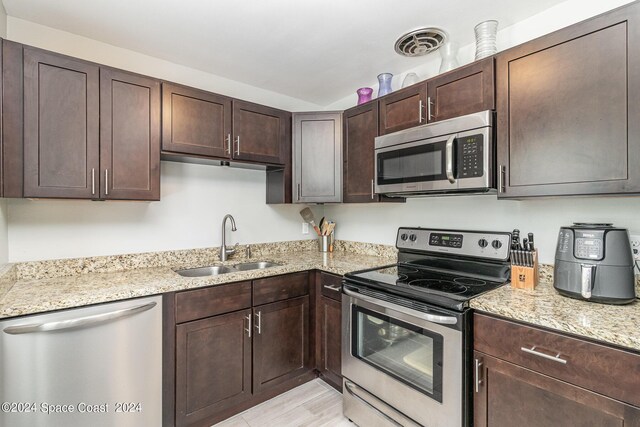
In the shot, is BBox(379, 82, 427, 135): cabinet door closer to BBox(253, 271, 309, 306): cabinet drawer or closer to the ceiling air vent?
the ceiling air vent

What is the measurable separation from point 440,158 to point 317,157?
3.60 feet

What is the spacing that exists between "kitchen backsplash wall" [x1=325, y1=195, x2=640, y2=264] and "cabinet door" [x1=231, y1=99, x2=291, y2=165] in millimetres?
959

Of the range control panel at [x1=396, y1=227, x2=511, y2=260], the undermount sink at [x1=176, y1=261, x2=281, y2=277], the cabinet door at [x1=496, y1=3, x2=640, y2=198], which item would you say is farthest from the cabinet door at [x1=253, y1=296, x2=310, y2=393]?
the cabinet door at [x1=496, y1=3, x2=640, y2=198]

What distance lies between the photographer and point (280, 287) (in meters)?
2.19

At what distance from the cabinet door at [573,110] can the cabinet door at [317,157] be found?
49.2 inches

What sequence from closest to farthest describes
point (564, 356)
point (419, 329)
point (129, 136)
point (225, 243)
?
point (564, 356) < point (419, 329) < point (129, 136) < point (225, 243)

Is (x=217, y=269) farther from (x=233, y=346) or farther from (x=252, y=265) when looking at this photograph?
(x=233, y=346)

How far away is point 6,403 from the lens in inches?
52.8

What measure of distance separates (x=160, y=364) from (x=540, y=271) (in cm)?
220

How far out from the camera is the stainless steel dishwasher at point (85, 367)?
1360mm

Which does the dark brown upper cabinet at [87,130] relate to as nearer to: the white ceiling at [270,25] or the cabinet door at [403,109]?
the white ceiling at [270,25]

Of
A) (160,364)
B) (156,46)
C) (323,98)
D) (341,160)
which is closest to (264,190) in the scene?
(341,160)

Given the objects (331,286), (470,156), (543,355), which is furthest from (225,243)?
(543,355)

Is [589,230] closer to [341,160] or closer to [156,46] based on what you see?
[341,160]
